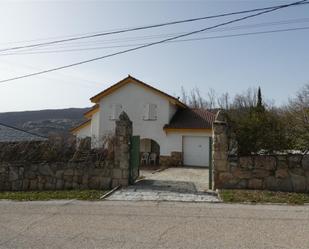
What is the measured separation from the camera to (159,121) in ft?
78.6

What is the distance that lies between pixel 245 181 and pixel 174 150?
1239 centimetres

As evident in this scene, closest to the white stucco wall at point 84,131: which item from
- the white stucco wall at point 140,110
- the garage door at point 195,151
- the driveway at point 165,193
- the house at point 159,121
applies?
the house at point 159,121

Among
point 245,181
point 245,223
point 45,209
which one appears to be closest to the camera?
point 245,223

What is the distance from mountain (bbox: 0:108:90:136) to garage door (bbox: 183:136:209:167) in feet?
84.3

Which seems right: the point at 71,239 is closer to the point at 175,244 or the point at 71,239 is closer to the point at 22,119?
the point at 175,244

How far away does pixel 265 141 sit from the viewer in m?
11.2

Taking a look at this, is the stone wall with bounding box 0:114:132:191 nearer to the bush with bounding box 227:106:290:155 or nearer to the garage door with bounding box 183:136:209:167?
the bush with bounding box 227:106:290:155

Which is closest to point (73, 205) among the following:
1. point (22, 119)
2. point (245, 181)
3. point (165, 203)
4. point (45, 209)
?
point (45, 209)

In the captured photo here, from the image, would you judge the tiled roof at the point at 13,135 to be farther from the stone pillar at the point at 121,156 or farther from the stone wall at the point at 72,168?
the stone pillar at the point at 121,156

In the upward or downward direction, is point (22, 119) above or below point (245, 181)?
above

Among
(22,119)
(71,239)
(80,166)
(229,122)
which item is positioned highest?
(22,119)

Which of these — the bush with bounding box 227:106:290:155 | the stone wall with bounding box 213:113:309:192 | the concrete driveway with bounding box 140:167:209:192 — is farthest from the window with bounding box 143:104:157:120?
the stone wall with bounding box 213:113:309:192

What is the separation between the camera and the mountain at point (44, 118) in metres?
45.5

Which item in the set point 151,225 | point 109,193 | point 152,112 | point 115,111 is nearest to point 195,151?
point 152,112
